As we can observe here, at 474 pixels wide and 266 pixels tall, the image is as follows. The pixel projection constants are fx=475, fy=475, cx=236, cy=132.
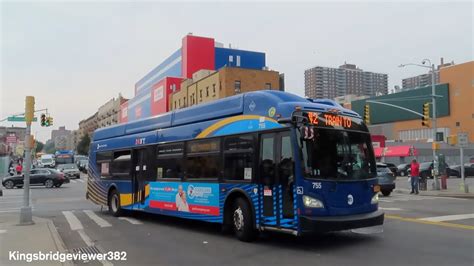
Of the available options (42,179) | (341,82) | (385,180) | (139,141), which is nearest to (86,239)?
(139,141)

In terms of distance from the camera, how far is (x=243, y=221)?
10.2 metres

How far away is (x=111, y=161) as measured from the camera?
17.0 m

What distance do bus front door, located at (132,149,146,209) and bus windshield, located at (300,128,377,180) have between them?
23.2 ft

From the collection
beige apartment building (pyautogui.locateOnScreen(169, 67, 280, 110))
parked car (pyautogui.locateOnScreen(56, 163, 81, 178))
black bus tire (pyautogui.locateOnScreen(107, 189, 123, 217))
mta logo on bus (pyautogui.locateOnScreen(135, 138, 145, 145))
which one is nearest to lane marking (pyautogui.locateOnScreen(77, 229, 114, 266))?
black bus tire (pyautogui.locateOnScreen(107, 189, 123, 217))

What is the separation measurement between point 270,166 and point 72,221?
27.5 feet

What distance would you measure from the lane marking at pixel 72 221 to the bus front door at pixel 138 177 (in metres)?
1.83

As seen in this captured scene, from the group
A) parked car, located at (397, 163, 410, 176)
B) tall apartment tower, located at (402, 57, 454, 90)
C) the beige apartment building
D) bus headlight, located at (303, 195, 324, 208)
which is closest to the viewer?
bus headlight, located at (303, 195, 324, 208)

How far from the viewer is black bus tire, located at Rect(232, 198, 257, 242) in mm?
10016

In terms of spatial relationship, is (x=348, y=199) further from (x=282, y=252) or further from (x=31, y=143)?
(x=31, y=143)

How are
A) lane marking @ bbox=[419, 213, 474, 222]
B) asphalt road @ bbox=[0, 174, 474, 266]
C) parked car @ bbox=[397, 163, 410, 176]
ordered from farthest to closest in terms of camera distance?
parked car @ bbox=[397, 163, 410, 176] → lane marking @ bbox=[419, 213, 474, 222] → asphalt road @ bbox=[0, 174, 474, 266]

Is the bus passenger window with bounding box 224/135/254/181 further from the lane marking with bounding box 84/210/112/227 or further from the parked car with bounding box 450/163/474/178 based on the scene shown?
the parked car with bounding box 450/163/474/178

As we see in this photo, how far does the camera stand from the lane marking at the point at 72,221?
541 inches

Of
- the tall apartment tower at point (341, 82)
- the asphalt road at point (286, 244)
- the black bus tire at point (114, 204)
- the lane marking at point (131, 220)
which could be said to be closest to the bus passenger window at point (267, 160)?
the asphalt road at point (286, 244)

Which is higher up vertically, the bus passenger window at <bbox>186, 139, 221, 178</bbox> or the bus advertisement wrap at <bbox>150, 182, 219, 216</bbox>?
the bus passenger window at <bbox>186, 139, 221, 178</bbox>
